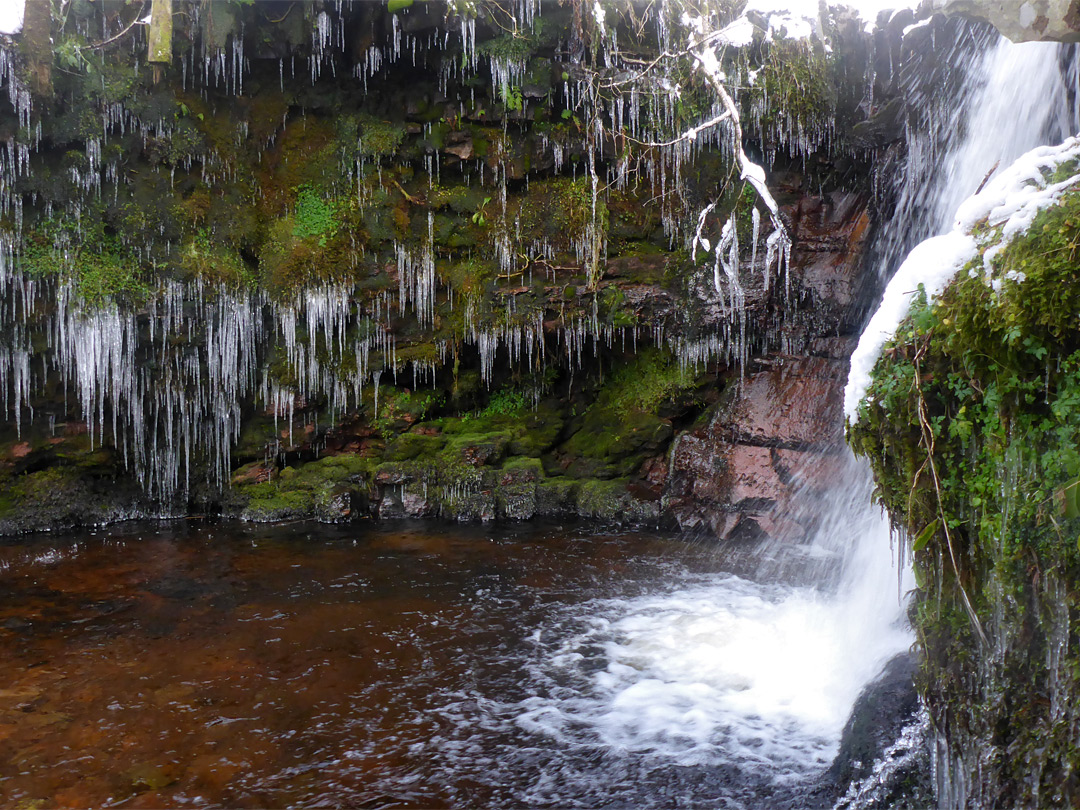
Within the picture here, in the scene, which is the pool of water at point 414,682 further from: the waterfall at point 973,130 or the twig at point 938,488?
the waterfall at point 973,130

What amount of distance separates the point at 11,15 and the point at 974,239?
1071 centimetres

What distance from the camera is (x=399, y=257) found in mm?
10750

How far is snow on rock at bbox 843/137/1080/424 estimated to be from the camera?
2723 millimetres

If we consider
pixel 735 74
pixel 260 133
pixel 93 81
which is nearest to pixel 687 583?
pixel 735 74

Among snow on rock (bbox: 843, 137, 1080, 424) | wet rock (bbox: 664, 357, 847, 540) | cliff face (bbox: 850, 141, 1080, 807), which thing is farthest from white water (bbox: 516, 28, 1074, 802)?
wet rock (bbox: 664, 357, 847, 540)

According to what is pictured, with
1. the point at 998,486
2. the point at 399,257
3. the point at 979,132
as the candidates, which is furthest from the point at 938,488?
the point at 399,257

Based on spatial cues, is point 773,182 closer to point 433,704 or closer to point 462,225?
point 462,225

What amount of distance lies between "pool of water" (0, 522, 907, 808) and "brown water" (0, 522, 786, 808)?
0.07ft

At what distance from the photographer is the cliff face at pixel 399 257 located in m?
9.38

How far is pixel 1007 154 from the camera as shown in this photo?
6.65m

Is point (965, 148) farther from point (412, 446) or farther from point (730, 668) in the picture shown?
point (412, 446)

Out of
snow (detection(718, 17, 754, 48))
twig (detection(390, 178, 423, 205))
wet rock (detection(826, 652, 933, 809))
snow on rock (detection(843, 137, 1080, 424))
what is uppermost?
snow (detection(718, 17, 754, 48))

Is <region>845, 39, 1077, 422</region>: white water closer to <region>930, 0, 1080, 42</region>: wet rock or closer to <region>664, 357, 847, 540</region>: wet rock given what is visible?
<region>930, 0, 1080, 42</region>: wet rock

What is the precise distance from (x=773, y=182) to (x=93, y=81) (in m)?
9.82
